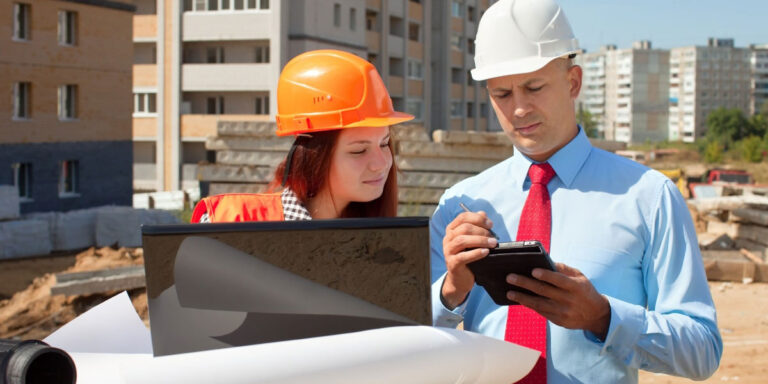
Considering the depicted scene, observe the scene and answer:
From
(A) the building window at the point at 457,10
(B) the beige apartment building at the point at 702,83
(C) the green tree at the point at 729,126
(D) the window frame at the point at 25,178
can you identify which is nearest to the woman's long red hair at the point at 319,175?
(D) the window frame at the point at 25,178

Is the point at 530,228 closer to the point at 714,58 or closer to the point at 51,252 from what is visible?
the point at 51,252

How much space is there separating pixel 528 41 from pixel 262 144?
12.9m

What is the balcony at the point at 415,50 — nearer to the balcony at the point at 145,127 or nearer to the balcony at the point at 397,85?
the balcony at the point at 397,85

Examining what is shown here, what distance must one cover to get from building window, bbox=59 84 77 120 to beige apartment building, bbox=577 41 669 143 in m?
122

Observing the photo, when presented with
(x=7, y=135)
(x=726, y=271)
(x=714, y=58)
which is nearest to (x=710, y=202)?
(x=726, y=271)

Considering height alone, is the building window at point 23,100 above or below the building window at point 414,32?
below

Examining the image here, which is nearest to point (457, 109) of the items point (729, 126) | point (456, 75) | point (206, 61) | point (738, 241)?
point (456, 75)

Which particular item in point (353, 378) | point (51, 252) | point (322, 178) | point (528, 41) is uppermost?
point (528, 41)

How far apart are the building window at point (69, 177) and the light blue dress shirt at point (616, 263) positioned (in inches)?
1078

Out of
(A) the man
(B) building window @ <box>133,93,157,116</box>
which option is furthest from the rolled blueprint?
(B) building window @ <box>133,93,157,116</box>

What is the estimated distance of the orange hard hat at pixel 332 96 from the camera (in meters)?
2.54

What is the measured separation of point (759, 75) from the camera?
555 ft

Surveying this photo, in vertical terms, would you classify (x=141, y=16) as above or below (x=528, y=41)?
above

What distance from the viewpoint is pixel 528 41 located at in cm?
244
